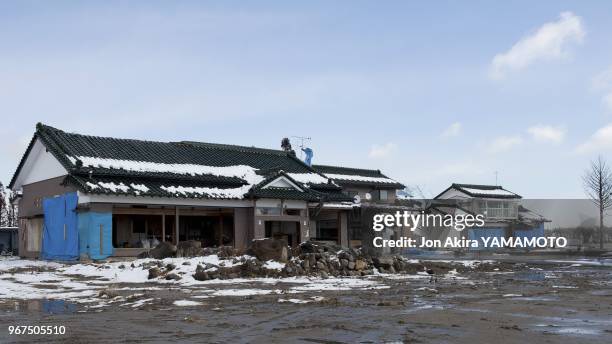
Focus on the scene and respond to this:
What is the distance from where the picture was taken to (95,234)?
2509cm

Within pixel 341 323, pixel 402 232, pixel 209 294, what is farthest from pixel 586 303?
pixel 402 232

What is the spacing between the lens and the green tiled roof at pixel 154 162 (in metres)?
26.0

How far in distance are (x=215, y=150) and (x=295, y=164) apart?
5350 mm

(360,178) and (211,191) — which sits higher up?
(360,178)

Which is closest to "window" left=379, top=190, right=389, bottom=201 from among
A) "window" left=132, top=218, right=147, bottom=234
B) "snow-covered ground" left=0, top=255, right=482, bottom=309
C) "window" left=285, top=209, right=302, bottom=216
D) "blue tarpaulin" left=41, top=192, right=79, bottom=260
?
"window" left=285, top=209, right=302, bottom=216

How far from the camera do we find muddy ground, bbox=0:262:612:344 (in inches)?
333

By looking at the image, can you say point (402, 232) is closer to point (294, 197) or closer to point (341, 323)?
point (294, 197)

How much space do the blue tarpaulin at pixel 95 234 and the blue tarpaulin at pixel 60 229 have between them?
1.25 feet

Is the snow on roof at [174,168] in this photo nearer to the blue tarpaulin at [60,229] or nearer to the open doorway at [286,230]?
the blue tarpaulin at [60,229]

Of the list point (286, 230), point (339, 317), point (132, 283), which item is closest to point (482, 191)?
point (286, 230)

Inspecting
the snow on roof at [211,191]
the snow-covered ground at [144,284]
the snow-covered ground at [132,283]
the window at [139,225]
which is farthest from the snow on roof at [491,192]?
the snow-covered ground at [132,283]

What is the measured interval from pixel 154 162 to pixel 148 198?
11.9ft

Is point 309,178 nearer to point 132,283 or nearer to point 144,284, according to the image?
point 132,283

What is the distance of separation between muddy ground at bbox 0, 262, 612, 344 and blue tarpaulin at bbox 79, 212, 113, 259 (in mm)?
9817
